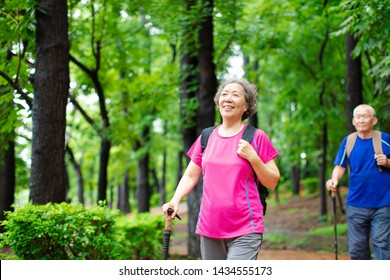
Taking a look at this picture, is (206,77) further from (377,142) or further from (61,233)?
(61,233)

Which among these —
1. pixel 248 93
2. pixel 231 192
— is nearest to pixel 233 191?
pixel 231 192

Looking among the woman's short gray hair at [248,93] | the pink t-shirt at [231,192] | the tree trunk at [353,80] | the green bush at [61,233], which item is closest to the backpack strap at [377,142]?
the woman's short gray hair at [248,93]

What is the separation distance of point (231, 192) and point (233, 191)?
16 mm

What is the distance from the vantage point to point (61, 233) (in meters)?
6.04

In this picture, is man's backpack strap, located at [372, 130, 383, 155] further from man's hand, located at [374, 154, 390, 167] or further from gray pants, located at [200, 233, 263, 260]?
gray pants, located at [200, 233, 263, 260]

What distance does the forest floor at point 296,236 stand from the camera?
13.2 m

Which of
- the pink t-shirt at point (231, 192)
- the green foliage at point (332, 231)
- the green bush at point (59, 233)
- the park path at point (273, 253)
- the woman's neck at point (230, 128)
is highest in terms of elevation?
the woman's neck at point (230, 128)

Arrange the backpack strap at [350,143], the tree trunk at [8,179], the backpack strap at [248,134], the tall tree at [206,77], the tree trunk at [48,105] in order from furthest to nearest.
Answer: the tree trunk at [8,179] → the tall tree at [206,77] → the tree trunk at [48,105] → the backpack strap at [350,143] → the backpack strap at [248,134]

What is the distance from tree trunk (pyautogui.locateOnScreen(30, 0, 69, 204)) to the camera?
6777mm

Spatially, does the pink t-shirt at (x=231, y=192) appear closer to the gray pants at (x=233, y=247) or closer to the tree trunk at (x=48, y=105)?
the gray pants at (x=233, y=247)

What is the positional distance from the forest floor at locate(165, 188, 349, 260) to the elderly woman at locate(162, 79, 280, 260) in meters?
6.56

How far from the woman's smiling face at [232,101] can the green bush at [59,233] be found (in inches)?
111

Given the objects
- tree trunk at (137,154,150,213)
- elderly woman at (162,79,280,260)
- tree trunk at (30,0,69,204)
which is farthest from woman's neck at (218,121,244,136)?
tree trunk at (137,154,150,213)
